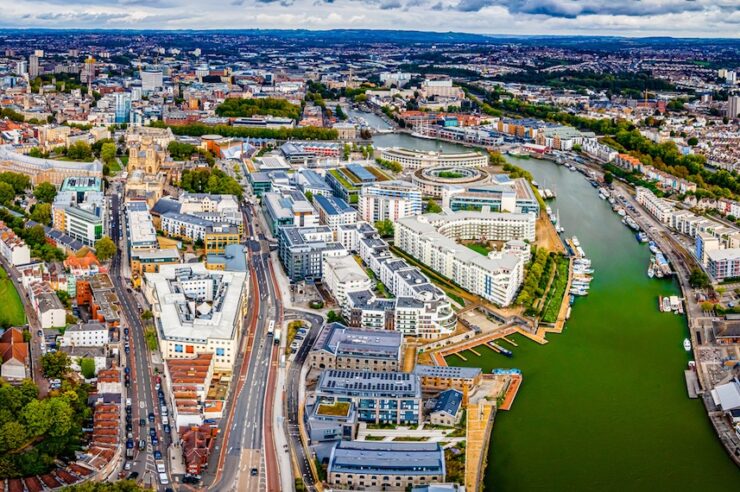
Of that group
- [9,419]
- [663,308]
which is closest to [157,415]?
[9,419]

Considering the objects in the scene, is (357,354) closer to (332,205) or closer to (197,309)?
(197,309)

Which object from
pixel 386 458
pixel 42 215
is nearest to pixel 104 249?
pixel 42 215

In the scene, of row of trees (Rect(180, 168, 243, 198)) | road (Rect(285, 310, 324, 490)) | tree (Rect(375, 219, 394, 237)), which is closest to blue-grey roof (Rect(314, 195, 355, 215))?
tree (Rect(375, 219, 394, 237))

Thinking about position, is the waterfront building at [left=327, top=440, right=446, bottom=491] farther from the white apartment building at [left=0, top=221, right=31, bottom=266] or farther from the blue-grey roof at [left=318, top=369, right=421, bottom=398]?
the white apartment building at [left=0, top=221, right=31, bottom=266]

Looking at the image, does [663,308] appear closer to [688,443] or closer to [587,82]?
[688,443]

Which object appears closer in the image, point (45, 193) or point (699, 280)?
point (699, 280)

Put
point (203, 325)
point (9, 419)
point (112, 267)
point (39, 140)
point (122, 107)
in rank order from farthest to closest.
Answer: point (122, 107), point (39, 140), point (112, 267), point (203, 325), point (9, 419)

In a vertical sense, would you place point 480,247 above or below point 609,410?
above
